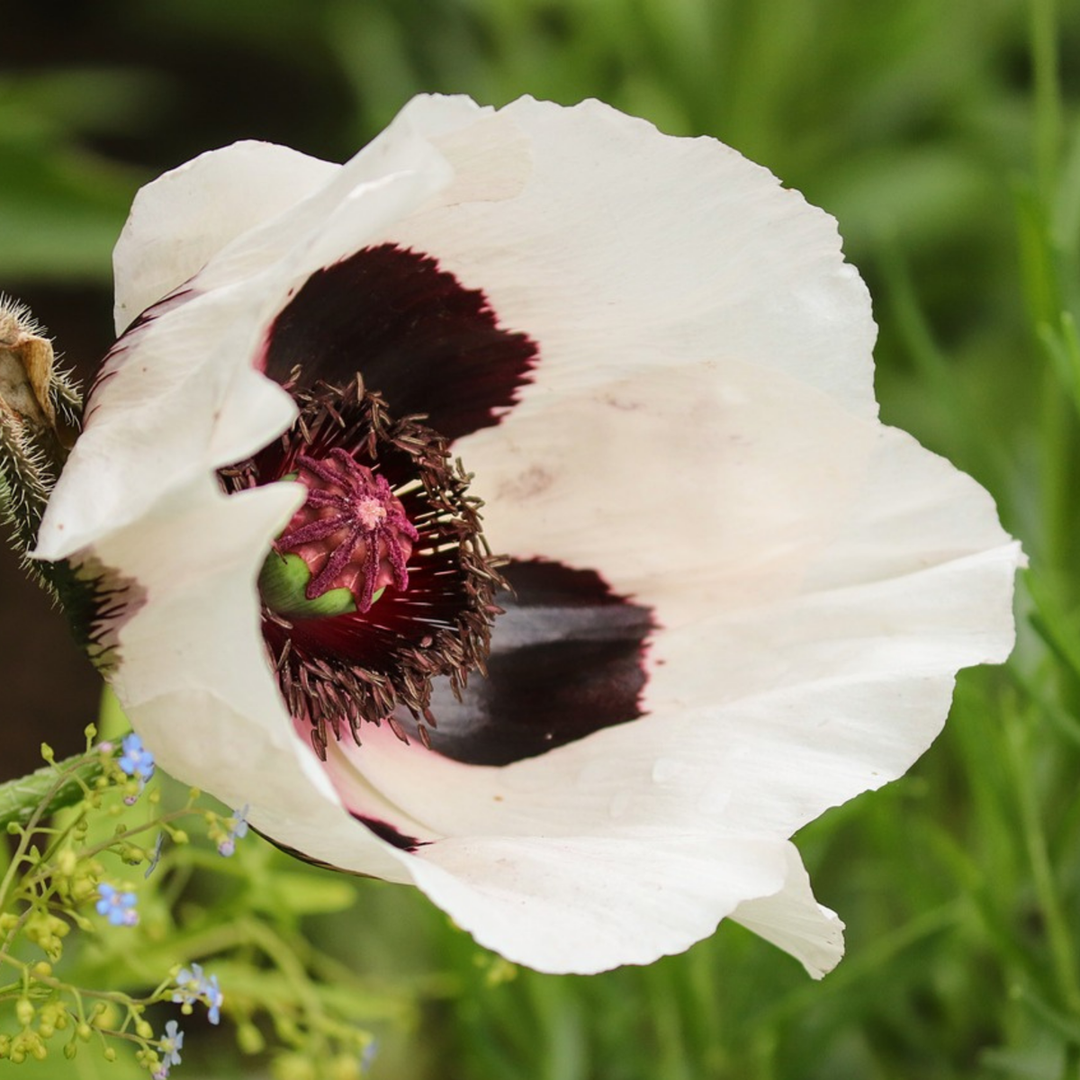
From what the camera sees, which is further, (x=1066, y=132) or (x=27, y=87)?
(x=1066, y=132)

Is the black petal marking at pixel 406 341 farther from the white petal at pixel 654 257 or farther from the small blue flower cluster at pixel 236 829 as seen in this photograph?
the small blue flower cluster at pixel 236 829

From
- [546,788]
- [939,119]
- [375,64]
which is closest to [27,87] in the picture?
[375,64]

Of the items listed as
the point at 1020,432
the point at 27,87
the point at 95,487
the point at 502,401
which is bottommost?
the point at 1020,432

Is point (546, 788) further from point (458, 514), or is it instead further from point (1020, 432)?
point (1020, 432)

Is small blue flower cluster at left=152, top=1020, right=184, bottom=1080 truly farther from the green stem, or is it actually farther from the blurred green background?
the blurred green background

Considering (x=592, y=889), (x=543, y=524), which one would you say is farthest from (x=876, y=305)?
(x=592, y=889)

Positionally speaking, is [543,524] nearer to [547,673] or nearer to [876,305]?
[547,673]

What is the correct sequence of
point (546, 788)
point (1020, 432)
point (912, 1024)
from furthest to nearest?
point (1020, 432)
point (912, 1024)
point (546, 788)

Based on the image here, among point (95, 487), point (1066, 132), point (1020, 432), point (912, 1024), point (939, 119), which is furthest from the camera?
point (939, 119)
